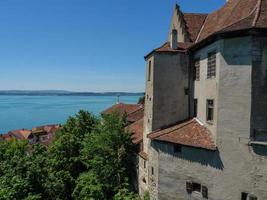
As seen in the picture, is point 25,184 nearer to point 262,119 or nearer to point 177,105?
point 177,105

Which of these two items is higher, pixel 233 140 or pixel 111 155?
pixel 233 140

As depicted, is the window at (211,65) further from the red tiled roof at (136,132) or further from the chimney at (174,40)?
the red tiled roof at (136,132)

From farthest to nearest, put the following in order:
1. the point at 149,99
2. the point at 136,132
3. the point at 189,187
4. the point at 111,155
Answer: the point at 136,132
the point at 111,155
the point at 149,99
the point at 189,187

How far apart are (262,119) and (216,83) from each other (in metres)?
3.29

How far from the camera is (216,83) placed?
58.9 feet

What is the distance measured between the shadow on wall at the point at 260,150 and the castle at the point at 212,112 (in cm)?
5

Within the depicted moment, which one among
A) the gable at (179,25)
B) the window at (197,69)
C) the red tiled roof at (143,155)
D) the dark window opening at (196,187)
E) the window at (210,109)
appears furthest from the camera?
the gable at (179,25)

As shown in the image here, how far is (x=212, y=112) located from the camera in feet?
62.2

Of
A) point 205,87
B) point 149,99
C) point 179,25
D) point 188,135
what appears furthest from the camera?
point 179,25

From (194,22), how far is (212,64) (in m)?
8.48

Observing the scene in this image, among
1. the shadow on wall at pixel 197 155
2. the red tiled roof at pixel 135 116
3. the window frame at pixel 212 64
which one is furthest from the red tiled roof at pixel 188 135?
the red tiled roof at pixel 135 116

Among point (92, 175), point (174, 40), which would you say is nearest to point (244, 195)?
point (174, 40)

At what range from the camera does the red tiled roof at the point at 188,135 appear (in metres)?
18.3

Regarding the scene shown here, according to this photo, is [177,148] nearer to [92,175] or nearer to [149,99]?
[149,99]
